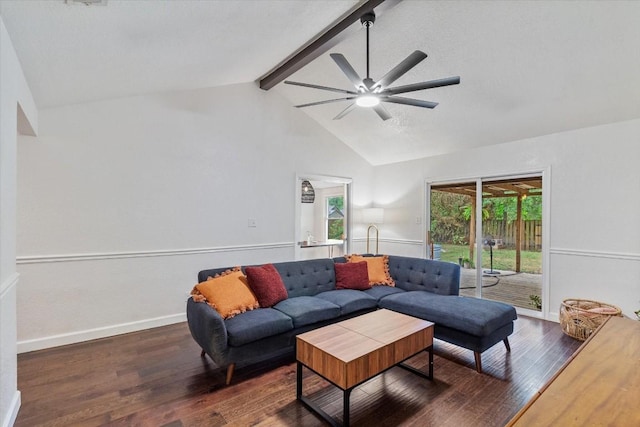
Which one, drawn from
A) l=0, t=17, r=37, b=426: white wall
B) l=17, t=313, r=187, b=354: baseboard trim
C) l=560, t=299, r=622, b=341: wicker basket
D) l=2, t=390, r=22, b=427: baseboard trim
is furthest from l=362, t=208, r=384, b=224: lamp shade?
l=2, t=390, r=22, b=427: baseboard trim

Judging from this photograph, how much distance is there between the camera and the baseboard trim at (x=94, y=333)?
310 cm

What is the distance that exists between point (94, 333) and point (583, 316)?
17.4 feet

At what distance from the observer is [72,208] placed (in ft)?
10.8

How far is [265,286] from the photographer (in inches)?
124

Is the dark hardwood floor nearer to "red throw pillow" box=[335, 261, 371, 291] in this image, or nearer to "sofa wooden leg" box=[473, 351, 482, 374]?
"sofa wooden leg" box=[473, 351, 482, 374]

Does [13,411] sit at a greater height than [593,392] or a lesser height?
lesser

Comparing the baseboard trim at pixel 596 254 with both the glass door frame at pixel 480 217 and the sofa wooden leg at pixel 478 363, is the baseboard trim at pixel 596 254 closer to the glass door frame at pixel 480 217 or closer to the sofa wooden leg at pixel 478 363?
the glass door frame at pixel 480 217

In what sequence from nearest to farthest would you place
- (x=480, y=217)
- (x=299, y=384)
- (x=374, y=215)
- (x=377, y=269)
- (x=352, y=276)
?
(x=299, y=384) < (x=352, y=276) < (x=377, y=269) < (x=480, y=217) < (x=374, y=215)

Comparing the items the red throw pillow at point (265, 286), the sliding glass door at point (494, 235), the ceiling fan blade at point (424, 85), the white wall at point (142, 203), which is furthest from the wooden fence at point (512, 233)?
the red throw pillow at point (265, 286)

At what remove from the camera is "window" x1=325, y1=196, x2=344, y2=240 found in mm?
6984

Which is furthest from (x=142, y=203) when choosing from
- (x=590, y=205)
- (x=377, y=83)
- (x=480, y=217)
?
(x=590, y=205)

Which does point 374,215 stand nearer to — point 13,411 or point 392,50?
point 392,50

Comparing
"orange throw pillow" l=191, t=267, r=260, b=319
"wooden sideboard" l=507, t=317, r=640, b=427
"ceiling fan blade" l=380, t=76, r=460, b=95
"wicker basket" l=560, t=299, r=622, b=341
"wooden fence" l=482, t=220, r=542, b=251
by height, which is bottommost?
"wicker basket" l=560, t=299, r=622, b=341

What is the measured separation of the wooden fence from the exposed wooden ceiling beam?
3440 mm
